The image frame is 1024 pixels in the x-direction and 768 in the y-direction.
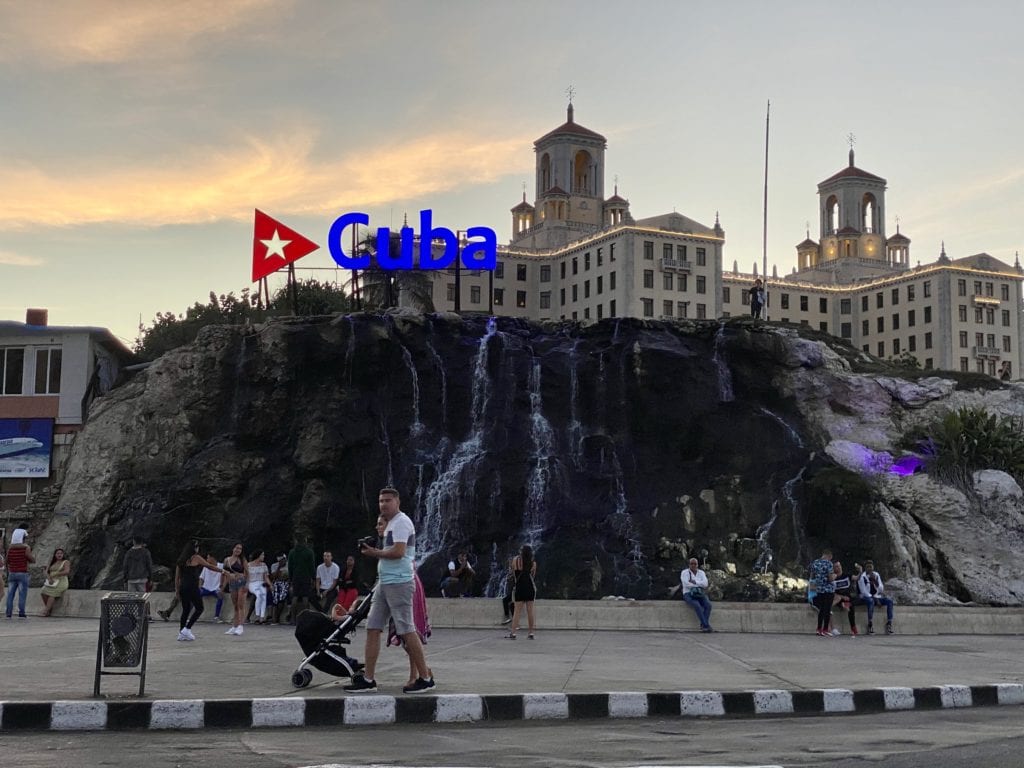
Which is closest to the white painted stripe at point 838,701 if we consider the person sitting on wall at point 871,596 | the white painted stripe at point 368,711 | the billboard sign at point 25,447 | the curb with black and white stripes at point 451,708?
the curb with black and white stripes at point 451,708

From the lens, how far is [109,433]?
4816cm

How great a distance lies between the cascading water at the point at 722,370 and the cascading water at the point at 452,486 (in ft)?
27.9

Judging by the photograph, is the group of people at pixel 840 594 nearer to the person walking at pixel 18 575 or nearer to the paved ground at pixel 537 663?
the paved ground at pixel 537 663

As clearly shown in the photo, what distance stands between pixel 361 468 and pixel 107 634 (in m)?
30.5

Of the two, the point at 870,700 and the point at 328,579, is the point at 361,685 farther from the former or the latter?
the point at 328,579

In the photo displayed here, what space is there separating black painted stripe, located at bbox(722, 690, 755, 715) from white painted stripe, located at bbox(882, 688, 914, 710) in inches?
60.6

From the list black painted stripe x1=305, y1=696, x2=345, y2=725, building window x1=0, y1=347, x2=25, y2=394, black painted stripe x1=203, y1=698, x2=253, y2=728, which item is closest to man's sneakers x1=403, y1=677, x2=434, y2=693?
black painted stripe x1=305, y1=696, x2=345, y2=725

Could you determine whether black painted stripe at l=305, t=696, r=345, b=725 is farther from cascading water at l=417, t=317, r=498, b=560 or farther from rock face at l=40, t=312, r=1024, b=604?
cascading water at l=417, t=317, r=498, b=560

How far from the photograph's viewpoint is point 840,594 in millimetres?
25016

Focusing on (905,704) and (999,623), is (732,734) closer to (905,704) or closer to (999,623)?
(905,704)

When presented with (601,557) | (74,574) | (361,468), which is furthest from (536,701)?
(74,574)

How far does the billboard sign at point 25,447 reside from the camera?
5478cm

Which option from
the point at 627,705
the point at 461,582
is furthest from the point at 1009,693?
the point at 461,582

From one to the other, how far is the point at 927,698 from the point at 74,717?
26.9 ft
